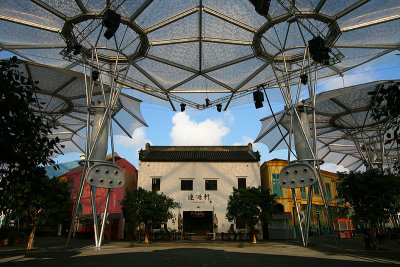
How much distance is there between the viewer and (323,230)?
121ft

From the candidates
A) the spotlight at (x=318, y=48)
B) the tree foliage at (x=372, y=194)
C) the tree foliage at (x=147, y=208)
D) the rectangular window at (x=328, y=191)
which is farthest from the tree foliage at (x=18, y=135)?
the rectangular window at (x=328, y=191)

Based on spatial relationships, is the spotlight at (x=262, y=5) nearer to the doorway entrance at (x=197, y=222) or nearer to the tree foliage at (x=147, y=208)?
the tree foliage at (x=147, y=208)

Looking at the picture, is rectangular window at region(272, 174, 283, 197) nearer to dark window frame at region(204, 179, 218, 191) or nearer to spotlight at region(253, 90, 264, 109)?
dark window frame at region(204, 179, 218, 191)

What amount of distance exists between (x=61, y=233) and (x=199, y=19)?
3052 centimetres

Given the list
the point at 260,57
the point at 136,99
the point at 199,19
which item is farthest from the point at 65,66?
the point at 260,57

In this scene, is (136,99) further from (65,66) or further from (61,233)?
Result: (61,233)

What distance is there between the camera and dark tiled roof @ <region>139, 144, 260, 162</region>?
1324 inches

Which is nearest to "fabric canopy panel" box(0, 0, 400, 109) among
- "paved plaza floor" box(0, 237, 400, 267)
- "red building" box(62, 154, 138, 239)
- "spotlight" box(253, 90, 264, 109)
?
"spotlight" box(253, 90, 264, 109)

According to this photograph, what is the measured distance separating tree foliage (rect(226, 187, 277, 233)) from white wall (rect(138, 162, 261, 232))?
8002 mm

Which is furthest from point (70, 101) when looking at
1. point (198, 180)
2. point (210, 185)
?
point (210, 185)

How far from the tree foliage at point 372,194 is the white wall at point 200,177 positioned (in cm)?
1479

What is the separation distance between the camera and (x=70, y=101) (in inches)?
1057

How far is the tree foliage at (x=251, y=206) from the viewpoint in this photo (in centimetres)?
2341

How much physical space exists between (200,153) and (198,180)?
13.1ft
